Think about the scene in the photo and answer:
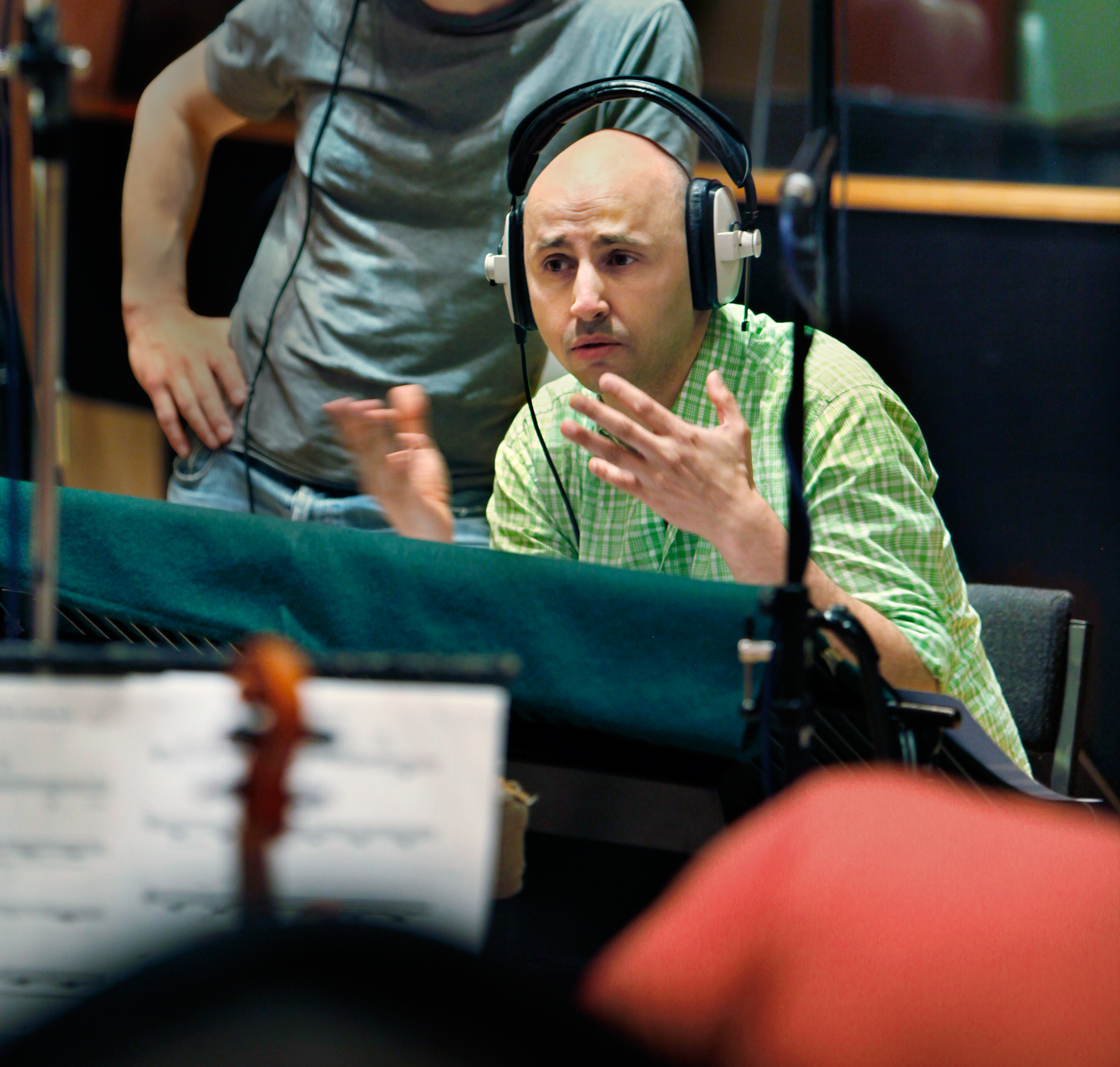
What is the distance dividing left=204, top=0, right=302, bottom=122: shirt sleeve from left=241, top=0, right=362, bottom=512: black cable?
63mm

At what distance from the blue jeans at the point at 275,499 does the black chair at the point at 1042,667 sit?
2.11 feet

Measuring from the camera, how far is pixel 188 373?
1448 millimetres

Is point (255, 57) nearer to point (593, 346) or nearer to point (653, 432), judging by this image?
point (593, 346)

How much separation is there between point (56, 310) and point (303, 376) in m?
0.79

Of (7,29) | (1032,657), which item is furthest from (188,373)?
(1032,657)

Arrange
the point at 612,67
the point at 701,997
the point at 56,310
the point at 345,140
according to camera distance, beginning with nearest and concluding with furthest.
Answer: the point at 701,997, the point at 56,310, the point at 612,67, the point at 345,140

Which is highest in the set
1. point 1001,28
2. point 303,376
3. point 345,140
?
point 1001,28

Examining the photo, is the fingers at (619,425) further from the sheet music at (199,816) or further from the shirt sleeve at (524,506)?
the sheet music at (199,816)

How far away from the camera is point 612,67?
1247 mm

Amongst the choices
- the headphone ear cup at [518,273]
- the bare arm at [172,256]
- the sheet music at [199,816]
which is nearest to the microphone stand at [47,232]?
the sheet music at [199,816]

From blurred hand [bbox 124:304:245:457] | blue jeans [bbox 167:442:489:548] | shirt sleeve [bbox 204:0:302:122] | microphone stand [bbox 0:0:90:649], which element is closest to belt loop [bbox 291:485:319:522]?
blue jeans [bbox 167:442:489:548]

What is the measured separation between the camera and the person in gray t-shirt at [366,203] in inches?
50.6

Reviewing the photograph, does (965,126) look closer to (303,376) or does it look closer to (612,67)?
(612,67)

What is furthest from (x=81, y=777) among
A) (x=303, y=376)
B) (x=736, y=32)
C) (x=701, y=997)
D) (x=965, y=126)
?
(x=965, y=126)
